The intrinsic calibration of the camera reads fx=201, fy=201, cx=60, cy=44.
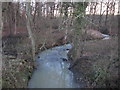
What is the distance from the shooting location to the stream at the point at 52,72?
1103 cm

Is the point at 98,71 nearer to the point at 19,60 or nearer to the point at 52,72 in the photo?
the point at 52,72

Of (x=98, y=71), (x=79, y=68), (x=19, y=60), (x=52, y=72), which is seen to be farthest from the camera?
(x=52, y=72)

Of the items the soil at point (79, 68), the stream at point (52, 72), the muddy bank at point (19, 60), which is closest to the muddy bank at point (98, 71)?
the soil at point (79, 68)

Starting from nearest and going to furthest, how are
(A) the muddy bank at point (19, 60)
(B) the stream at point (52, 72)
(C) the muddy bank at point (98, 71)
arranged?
(C) the muddy bank at point (98, 71)
(A) the muddy bank at point (19, 60)
(B) the stream at point (52, 72)

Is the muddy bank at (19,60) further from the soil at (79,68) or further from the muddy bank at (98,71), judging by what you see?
the muddy bank at (98,71)

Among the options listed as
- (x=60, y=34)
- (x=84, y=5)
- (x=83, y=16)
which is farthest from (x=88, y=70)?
(x=60, y=34)

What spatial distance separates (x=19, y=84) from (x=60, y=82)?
2.53 meters

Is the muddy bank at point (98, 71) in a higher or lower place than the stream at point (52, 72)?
higher

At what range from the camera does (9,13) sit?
72.0 feet

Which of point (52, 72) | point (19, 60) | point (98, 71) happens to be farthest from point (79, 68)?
point (19, 60)

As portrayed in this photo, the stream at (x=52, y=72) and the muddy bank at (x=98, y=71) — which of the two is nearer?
the muddy bank at (x=98, y=71)

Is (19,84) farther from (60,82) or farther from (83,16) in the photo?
(83,16)

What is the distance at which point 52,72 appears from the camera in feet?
41.6

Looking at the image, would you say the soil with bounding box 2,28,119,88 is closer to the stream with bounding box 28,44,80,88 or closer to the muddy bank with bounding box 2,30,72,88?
the muddy bank with bounding box 2,30,72,88
